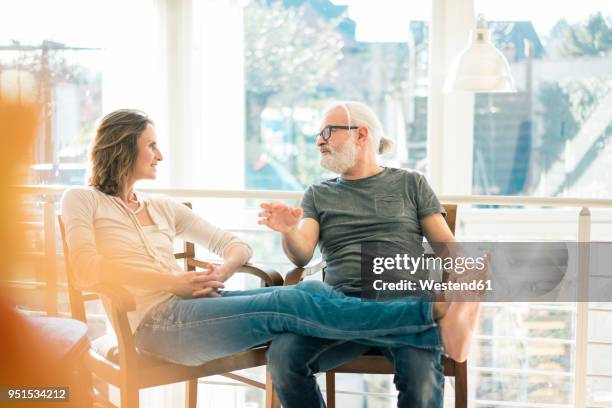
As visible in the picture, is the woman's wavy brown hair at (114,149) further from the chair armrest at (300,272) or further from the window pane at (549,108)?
the window pane at (549,108)

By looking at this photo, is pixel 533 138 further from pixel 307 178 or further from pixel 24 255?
pixel 24 255

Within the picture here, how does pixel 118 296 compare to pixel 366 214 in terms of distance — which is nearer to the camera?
pixel 118 296

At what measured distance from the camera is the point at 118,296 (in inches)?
80.0

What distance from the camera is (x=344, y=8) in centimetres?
397

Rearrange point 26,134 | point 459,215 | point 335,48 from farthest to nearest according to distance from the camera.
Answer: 1. point 335,48
2. point 459,215
3. point 26,134

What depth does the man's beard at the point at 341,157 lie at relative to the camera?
8.41ft

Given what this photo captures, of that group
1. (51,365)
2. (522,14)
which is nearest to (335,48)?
(522,14)

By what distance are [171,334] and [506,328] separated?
2212 mm

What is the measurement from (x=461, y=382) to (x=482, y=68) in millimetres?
1450

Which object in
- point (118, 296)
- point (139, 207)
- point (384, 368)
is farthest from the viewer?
point (139, 207)

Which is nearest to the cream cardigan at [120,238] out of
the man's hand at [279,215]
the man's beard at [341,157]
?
the man's hand at [279,215]

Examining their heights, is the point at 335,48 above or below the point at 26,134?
above

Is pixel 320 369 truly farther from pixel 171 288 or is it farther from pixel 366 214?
pixel 366 214

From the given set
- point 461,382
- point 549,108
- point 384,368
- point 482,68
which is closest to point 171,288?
point 384,368
